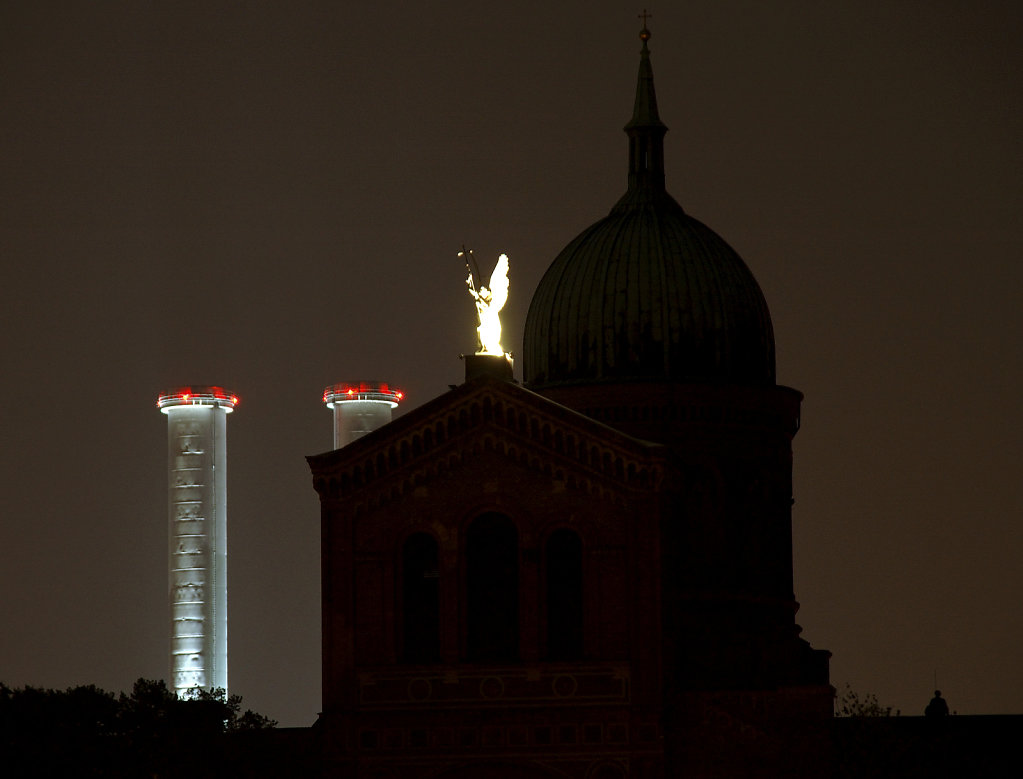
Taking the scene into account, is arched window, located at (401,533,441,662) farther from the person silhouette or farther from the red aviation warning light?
the red aviation warning light

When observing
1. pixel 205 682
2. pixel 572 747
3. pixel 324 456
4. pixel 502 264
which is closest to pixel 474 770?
pixel 572 747

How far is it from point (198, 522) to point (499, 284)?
1529 inches

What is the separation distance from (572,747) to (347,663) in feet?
19.5

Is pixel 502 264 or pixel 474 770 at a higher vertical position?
pixel 502 264

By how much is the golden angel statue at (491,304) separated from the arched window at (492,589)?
5437 mm

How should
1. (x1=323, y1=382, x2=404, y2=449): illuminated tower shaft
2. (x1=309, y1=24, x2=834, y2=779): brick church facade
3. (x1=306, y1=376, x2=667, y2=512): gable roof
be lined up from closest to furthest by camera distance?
(x1=309, y1=24, x2=834, y2=779): brick church facade → (x1=306, y1=376, x2=667, y2=512): gable roof → (x1=323, y1=382, x2=404, y2=449): illuminated tower shaft

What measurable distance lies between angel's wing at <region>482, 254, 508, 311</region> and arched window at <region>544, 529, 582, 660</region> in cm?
746

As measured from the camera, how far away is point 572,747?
6594cm

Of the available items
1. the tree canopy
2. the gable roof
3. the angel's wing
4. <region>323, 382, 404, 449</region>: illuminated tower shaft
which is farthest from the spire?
<region>323, 382, 404, 449</region>: illuminated tower shaft

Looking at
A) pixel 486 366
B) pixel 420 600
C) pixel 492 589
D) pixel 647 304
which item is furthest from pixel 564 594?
pixel 647 304

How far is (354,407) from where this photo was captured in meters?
108

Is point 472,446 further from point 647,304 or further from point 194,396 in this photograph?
point 194,396

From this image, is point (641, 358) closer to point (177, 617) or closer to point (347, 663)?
point (347, 663)

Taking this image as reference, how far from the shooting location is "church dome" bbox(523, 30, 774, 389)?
3039 inches
